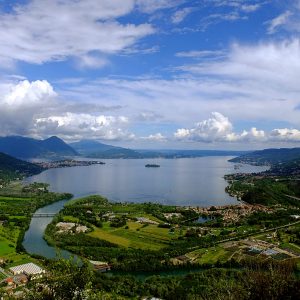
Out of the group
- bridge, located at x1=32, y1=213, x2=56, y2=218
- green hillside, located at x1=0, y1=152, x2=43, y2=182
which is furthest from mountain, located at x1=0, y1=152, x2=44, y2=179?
bridge, located at x1=32, y1=213, x2=56, y2=218

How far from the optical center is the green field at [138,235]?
2838 cm

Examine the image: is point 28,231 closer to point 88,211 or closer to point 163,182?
point 88,211

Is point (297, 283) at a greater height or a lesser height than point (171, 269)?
greater

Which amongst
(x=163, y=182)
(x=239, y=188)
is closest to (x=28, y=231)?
(x=239, y=188)

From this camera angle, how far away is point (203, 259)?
81.3 ft

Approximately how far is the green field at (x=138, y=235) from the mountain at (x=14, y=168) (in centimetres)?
5607

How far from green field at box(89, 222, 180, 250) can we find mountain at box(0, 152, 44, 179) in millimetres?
56075

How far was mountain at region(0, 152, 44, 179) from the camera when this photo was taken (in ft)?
286

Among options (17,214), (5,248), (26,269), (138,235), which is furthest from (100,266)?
(17,214)

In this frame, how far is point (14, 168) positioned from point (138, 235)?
71.6m

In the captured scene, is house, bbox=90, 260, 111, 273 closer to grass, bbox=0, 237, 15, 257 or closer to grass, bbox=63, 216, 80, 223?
grass, bbox=0, 237, 15, 257

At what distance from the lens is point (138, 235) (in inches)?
1223

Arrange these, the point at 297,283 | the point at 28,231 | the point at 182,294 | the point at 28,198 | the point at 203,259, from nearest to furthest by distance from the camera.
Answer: the point at 297,283, the point at 182,294, the point at 203,259, the point at 28,231, the point at 28,198

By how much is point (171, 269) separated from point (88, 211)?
20.0 meters
